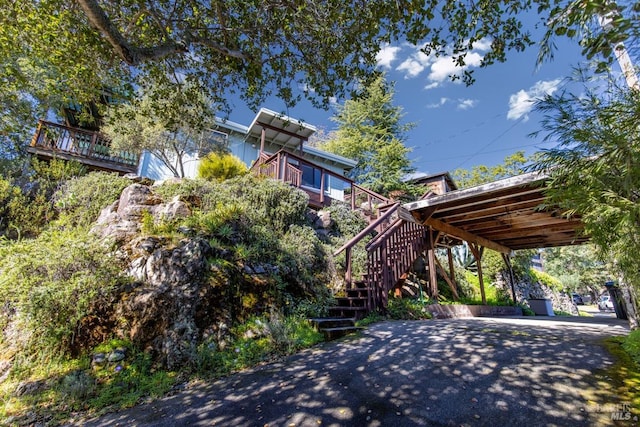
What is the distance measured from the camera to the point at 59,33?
14.0 feet

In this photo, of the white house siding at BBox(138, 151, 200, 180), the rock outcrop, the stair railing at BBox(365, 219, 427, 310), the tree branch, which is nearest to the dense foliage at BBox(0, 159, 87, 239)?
the white house siding at BBox(138, 151, 200, 180)

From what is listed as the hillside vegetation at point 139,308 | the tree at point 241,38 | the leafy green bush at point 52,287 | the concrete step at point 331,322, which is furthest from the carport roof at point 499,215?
the leafy green bush at point 52,287

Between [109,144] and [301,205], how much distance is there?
9.65 m

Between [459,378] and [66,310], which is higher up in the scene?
[66,310]

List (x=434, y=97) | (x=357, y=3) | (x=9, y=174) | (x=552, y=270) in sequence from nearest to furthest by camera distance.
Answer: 1. (x=357, y=3)
2. (x=9, y=174)
3. (x=434, y=97)
4. (x=552, y=270)

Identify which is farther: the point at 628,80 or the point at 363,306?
the point at 363,306

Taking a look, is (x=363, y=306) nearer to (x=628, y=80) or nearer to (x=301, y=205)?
(x=301, y=205)

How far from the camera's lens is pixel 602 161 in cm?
240

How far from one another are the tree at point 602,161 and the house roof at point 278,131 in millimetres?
10424

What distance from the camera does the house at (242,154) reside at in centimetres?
1018

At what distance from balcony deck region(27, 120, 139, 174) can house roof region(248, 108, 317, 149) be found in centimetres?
534

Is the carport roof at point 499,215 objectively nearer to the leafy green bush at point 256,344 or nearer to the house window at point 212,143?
the leafy green bush at point 256,344

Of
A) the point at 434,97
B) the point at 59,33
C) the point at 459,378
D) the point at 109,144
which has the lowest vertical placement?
the point at 459,378

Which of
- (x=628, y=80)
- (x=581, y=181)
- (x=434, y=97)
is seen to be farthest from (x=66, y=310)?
(x=434, y=97)
